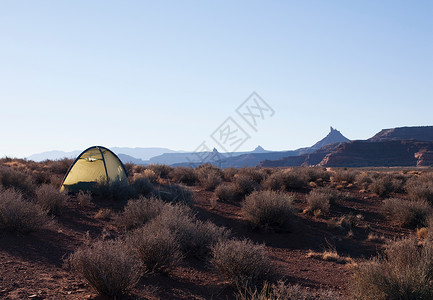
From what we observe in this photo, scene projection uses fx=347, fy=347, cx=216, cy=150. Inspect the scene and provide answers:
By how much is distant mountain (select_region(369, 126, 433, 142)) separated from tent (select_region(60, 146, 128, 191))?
123 m

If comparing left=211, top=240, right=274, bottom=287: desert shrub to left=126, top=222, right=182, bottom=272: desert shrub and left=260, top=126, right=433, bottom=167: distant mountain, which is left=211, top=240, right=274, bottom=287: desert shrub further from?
left=260, top=126, right=433, bottom=167: distant mountain

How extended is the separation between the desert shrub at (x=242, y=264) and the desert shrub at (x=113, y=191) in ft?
29.1

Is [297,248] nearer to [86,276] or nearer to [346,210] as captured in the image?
[346,210]

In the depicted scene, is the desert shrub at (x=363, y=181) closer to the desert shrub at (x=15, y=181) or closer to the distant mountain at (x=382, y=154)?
the desert shrub at (x=15, y=181)

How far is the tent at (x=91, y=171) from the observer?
48.4ft

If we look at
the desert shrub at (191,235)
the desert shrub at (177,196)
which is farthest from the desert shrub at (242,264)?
the desert shrub at (177,196)

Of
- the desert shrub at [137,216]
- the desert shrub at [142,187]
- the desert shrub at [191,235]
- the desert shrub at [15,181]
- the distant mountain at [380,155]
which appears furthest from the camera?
the distant mountain at [380,155]

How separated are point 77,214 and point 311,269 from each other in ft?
25.1

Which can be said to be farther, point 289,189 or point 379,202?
point 289,189

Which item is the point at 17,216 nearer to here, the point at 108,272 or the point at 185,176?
the point at 108,272

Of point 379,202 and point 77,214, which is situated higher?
point 77,214

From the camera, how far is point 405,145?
9706cm

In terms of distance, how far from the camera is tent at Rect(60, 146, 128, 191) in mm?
14742

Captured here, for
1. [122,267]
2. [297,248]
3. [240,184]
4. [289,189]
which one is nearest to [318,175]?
[289,189]
